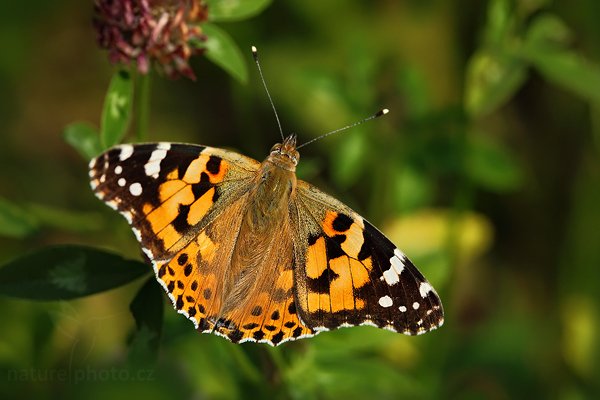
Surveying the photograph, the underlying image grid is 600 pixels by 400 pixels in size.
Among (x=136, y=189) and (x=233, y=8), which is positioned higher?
(x=233, y=8)

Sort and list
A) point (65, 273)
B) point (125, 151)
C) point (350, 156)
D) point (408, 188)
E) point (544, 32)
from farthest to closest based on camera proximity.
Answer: point (408, 188)
point (350, 156)
point (544, 32)
point (65, 273)
point (125, 151)

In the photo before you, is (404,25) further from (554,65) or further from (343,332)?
(343,332)

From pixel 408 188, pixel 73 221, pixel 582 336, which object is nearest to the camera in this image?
Answer: pixel 73 221

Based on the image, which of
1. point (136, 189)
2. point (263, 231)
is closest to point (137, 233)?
point (136, 189)

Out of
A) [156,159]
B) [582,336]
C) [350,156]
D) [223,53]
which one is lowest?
[582,336]

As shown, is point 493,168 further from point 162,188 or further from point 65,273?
point 65,273

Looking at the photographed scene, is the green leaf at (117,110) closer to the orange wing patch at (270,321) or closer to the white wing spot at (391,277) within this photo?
the orange wing patch at (270,321)

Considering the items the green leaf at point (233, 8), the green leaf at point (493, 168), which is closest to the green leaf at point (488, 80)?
the green leaf at point (493, 168)
